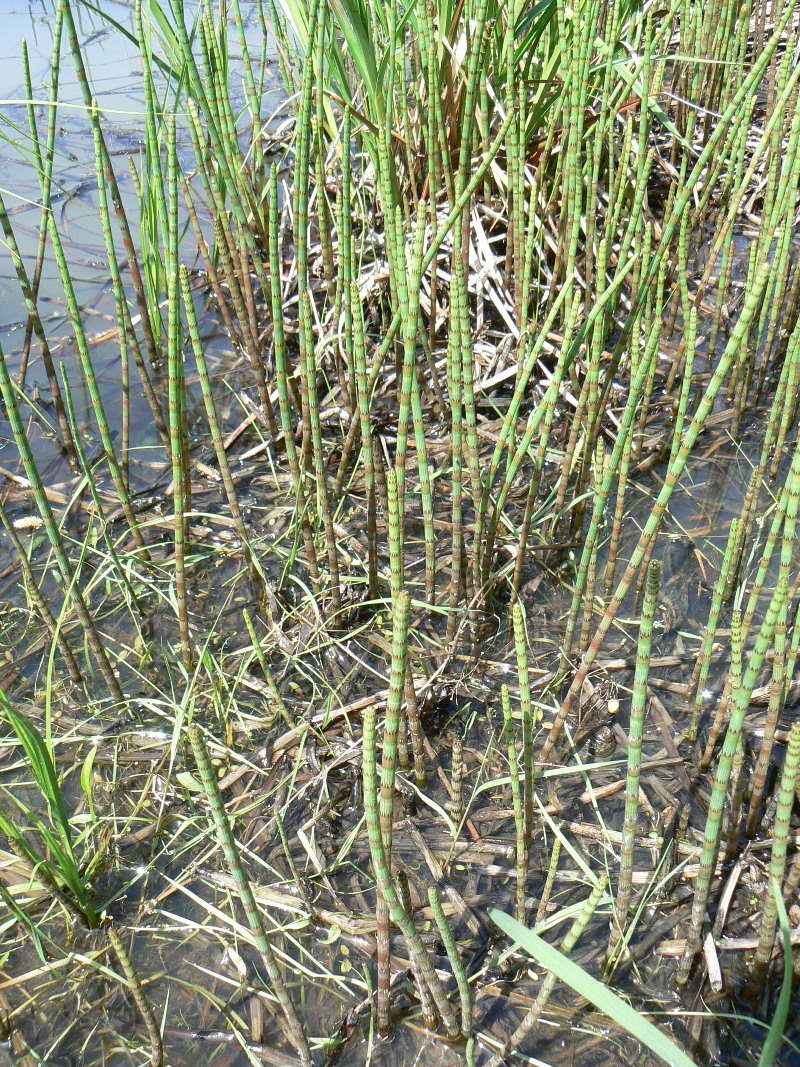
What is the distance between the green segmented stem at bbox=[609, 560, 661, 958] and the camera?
2.78ft

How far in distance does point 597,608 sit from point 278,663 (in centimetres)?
52

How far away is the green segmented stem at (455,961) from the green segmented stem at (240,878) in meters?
0.16

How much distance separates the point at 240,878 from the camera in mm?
771

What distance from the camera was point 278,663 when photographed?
1.42 m

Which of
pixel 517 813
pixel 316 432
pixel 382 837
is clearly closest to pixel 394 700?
pixel 382 837

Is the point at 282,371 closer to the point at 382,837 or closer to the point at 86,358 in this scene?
the point at 86,358

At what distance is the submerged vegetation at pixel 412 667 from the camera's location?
37.5 inches

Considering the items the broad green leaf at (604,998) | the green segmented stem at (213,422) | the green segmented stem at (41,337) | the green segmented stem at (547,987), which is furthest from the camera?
the green segmented stem at (41,337)

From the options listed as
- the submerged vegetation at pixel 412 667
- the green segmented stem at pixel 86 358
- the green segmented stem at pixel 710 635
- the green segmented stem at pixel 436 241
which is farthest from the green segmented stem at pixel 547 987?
the green segmented stem at pixel 86 358

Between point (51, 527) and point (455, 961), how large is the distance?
77cm

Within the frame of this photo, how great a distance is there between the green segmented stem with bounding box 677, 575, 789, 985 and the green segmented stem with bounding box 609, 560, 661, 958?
2.9 inches

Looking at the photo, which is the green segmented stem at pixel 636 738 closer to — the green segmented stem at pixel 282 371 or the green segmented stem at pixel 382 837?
the green segmented stem at pixel 382 837

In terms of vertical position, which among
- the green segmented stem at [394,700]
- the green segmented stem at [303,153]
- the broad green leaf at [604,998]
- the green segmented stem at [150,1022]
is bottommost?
the green segmented stem at [150,1022]

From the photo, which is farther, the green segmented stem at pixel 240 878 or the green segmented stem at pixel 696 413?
the green segmented stem at pixel 696 413
